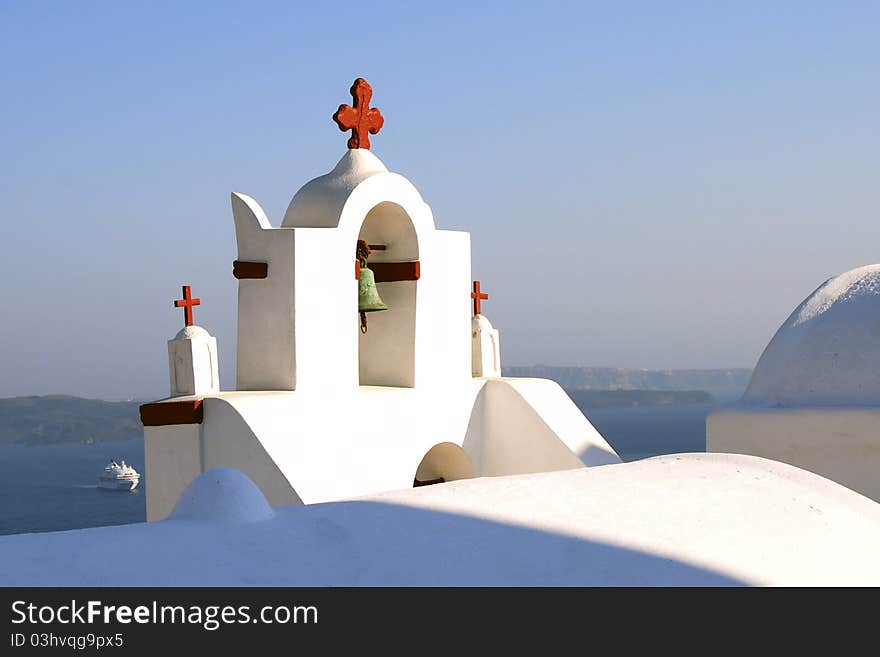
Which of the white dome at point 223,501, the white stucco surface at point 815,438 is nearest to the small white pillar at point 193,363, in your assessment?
the white stucco surface at point 815,438

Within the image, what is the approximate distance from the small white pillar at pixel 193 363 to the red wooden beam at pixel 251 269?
51 cm

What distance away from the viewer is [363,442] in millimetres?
8664

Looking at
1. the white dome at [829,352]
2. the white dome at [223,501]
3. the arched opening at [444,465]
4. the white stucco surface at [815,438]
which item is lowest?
the arched opening at [444,465]

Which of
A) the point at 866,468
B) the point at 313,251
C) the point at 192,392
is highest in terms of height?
the point at 313,251

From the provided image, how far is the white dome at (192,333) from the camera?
863 cm

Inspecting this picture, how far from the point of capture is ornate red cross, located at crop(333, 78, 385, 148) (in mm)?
9391

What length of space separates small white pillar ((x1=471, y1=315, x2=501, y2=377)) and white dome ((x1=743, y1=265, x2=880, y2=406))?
2424 millimetres

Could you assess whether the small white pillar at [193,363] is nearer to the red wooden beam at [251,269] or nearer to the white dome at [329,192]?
the red wooden beam at [251,269]

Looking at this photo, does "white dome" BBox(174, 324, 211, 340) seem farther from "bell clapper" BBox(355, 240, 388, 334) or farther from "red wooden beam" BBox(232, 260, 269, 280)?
"bell clapper" BBox(355, 240, 388, 334)

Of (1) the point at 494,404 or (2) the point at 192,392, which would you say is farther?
(1) the point at 494,404
